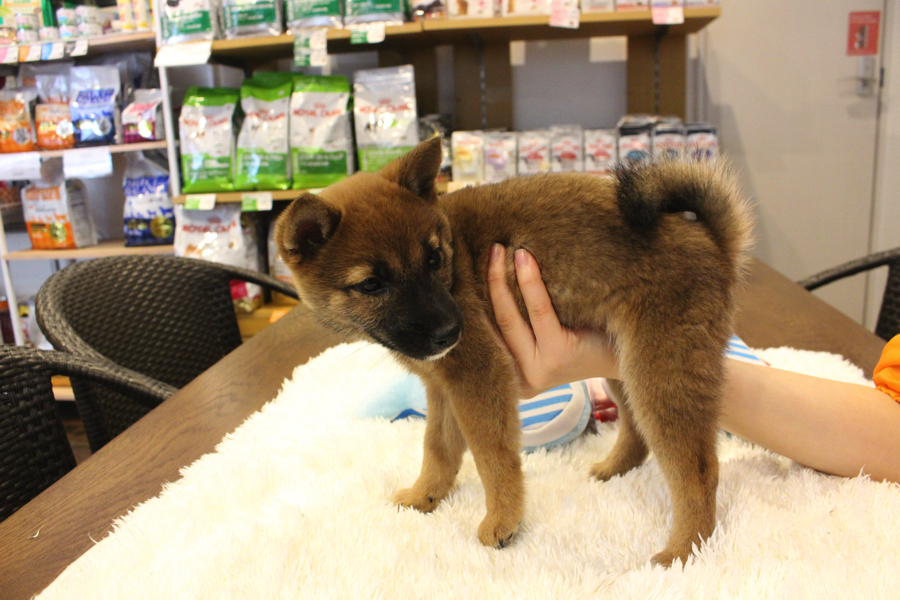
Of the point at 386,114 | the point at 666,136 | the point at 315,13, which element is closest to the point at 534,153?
the point at 666,136

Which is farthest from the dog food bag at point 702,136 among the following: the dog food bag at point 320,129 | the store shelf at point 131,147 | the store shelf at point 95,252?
the store shelf at point 95,252

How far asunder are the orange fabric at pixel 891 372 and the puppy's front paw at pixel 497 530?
2.20 feet

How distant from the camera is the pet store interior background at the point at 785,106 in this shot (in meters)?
2.84

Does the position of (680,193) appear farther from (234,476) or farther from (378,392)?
(234,476)

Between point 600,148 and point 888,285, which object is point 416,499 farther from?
point 600,148

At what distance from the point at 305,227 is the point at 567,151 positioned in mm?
1738

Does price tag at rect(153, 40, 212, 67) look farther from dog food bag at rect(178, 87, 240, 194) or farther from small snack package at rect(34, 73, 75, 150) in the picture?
small snack package at rect(34, 73, 75, 150)

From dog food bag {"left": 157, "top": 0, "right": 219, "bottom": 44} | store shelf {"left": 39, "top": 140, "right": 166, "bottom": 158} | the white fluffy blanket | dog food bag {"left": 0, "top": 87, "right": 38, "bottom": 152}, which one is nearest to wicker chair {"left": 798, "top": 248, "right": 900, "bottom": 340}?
the white fluffy blanket

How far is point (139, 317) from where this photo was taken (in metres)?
1.53

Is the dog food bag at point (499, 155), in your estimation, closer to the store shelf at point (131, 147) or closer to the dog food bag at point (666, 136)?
the dog food bag at point (666, 136)

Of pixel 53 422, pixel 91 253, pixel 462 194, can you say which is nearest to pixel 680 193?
pixel 462 194

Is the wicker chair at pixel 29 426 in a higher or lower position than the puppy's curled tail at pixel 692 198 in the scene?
lower

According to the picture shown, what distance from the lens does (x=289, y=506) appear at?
0.87 meters

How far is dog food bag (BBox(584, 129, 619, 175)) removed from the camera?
2.38m
